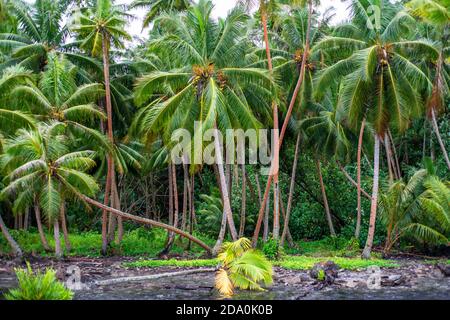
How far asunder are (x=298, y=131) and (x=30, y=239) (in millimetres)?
15204

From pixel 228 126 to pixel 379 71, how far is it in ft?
19.6

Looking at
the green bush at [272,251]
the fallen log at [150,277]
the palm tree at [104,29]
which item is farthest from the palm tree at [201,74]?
the fallen log at [150,277]

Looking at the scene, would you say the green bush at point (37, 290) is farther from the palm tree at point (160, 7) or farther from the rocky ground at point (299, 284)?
the palm tree at point (160, 7)

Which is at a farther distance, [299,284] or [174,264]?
[174,264]

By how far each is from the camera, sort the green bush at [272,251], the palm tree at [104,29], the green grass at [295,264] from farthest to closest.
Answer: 1. the palm tree at [104,29]
2. the green bush at [272,251]
3. the green grass at [295,264]

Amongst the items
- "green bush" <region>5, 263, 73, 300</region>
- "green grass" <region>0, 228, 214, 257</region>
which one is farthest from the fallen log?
"green bush" <region>5, 263, 73, 300</region>

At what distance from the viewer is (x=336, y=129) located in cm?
2555

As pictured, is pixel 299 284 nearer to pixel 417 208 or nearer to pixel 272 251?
pixel 272 251

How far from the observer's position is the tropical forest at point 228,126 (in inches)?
698

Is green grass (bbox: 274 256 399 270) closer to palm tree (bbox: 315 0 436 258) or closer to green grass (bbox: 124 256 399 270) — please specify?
green grass (bbox: 124 256 399 270)

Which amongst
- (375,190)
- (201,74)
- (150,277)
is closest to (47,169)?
(150,277)

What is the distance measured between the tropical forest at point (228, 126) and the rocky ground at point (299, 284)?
7cm

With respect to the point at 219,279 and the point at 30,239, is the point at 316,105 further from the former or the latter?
the point at 30,239

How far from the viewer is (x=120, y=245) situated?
2742cm
